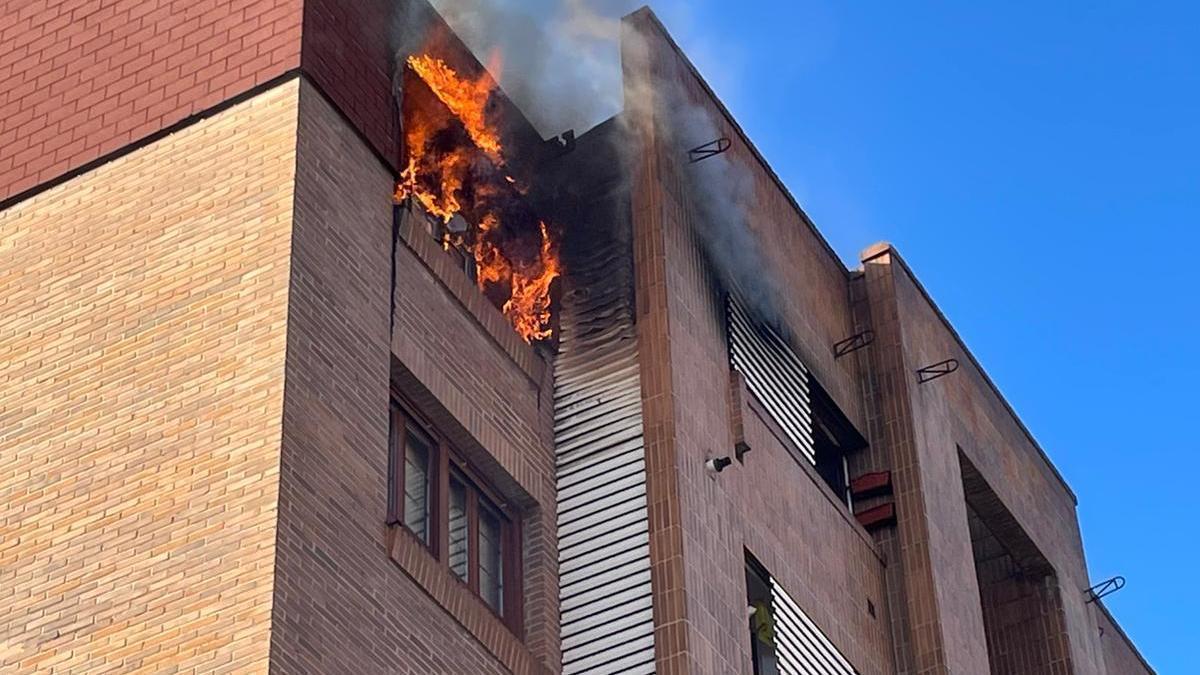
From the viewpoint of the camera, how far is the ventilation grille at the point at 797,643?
876 inches

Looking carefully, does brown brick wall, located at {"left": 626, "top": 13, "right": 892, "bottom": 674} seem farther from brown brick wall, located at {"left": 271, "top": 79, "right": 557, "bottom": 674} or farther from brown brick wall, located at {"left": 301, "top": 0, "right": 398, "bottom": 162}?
brown brick wall, located at {"left": 301, "top": 0, "right": 398, "bottom": 162}

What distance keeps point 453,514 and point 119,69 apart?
16.8 feet

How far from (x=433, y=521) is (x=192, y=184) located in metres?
3.65

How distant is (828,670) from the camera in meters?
23.0

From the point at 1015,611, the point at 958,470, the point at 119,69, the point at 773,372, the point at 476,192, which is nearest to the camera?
the point at 119,69

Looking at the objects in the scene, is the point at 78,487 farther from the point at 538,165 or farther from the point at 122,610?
the point at 538,165

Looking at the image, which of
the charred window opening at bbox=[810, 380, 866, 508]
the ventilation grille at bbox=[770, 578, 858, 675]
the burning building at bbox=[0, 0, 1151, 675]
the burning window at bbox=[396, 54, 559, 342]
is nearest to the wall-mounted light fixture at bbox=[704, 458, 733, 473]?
the burning building at bbox=[0, 0, 1151, 675]

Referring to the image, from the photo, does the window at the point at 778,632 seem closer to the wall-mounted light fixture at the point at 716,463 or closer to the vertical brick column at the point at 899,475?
the wall-mounted light fixture at the point at 716,463

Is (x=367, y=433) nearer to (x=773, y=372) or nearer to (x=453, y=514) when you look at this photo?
(x=453, y=514)

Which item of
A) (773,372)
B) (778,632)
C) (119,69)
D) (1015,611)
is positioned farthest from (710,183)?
(1015,611)

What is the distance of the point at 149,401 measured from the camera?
18.1 m

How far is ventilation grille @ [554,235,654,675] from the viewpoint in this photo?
20688 mm

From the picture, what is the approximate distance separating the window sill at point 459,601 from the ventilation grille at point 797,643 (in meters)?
2.82

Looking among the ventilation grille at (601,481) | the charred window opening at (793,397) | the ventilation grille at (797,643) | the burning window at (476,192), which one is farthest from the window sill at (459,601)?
the charred window opening at (793,397)
